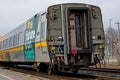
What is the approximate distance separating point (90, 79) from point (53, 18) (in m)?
3.33

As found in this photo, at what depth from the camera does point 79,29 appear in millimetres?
16969

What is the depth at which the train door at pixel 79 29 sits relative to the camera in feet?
54.8

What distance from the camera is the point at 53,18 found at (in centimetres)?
1695

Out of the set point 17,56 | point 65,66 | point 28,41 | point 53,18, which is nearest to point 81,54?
point 65,66

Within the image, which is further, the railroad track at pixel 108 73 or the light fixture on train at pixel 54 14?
the railroad track at pixel 108 73

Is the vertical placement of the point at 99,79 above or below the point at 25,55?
below

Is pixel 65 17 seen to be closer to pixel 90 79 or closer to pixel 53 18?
pixel 53 18

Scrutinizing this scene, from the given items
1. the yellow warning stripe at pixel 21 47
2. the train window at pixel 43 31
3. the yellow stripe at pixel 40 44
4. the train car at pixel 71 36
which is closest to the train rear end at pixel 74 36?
the train car at pixel 71 36

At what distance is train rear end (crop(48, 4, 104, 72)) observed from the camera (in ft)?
54.1

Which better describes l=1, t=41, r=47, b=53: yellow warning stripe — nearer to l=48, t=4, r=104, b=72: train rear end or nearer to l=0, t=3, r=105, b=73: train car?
l=0, t=3, r=105, b=73: train car

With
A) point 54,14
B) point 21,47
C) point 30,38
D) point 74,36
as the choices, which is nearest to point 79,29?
point 74,36

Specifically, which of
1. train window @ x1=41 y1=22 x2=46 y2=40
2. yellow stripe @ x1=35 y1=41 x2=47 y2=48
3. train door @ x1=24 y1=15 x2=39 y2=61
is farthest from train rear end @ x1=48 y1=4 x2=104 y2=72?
train door @ x1=24 y1=15 x2=39 y2=61

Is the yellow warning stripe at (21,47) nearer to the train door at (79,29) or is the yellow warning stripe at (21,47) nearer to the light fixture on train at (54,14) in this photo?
the light fixture on train at (54,14)

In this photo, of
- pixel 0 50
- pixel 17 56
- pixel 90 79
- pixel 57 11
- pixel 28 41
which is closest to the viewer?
pixel 90 79
